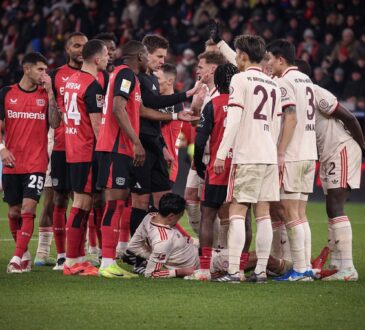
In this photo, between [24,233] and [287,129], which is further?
[24,233]

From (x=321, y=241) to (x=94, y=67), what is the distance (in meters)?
4.83

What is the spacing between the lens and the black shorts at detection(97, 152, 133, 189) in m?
9.55

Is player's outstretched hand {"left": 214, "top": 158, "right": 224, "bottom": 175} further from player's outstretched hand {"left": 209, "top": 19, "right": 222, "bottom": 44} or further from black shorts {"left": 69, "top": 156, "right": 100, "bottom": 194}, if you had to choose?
player's outstretched hand {"left": 209, "top": 19, "right": 222, "bottom": 44}

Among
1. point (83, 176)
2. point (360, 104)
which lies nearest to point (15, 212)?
point (83, 176)

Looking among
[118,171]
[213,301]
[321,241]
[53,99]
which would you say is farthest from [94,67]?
[321,241]

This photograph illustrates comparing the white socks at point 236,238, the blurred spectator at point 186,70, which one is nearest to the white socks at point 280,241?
the white socks at point 236,238

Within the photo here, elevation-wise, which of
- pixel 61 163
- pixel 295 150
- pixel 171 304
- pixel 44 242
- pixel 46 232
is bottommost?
pixel 171 304

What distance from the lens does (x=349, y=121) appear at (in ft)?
32.2

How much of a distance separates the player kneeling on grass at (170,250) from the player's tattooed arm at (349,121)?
4.64 ft

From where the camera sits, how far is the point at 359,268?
35.0 ft

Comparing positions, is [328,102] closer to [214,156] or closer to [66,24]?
[214,156]

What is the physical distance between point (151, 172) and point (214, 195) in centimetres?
124

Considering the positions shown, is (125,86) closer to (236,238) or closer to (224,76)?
(224,76)

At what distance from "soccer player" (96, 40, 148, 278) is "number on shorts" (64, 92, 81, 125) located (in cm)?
42
